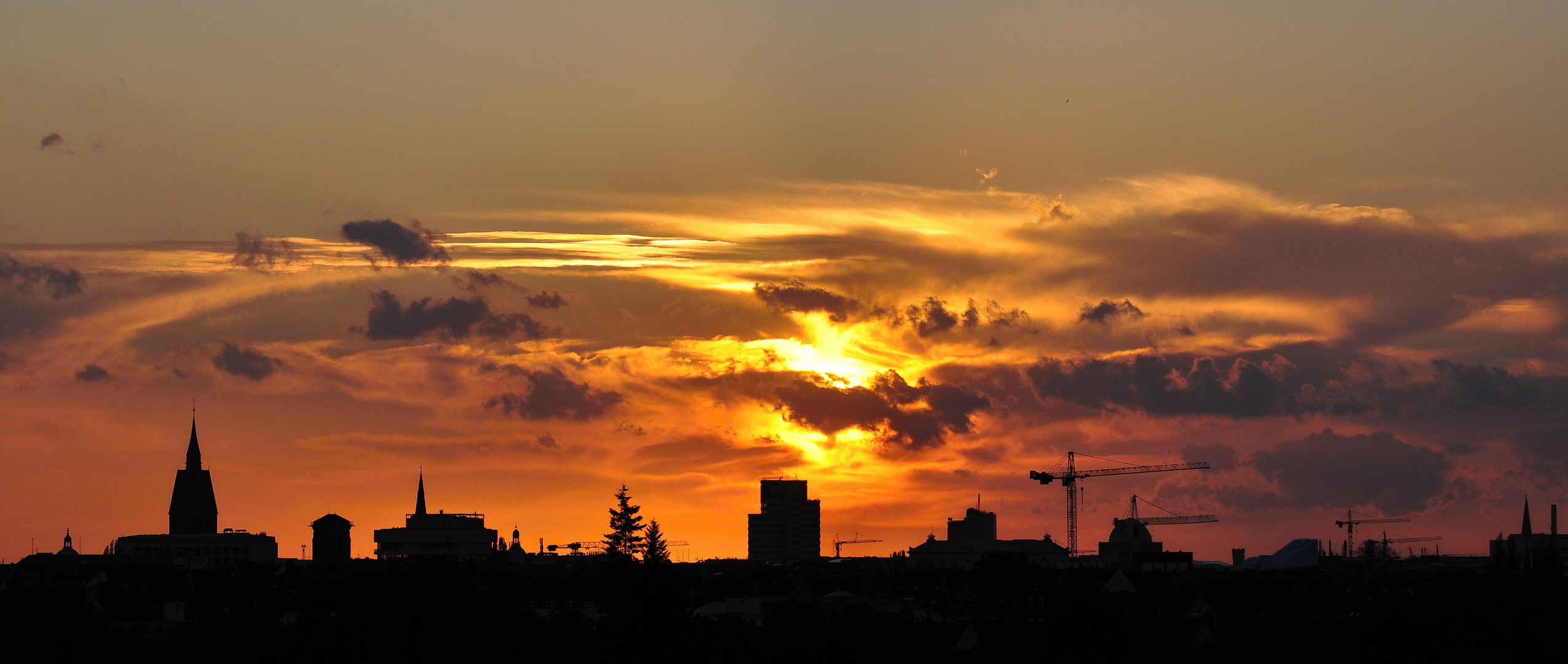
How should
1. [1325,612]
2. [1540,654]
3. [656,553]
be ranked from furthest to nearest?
[1325,612] → [1540,654] → [656,553]

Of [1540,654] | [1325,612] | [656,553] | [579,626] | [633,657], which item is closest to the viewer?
[633,657]

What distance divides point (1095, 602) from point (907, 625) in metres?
33.7

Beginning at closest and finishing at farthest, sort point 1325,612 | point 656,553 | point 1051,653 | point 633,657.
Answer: point 633,657 < point 656,553 < point 1051,653 < point 1325,612

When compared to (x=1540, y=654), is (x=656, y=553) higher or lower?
higher

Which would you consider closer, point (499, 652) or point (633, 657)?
point (633, 657)

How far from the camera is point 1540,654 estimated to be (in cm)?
11231

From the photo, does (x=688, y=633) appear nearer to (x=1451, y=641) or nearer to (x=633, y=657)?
(x=633, y=657)

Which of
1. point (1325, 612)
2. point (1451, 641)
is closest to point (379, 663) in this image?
point (1451, 641)

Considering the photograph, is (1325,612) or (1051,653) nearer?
(1051,653)

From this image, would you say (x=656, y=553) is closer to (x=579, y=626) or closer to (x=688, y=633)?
(x=688, y=633)

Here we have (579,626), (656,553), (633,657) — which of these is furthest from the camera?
(579,626)

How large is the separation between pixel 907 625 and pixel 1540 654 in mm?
54007

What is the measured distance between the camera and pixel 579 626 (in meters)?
146

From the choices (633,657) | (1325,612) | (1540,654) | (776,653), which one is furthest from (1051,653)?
(1325,612)
